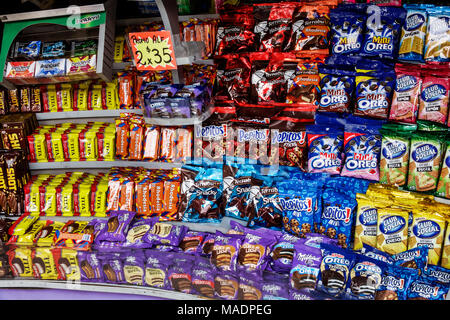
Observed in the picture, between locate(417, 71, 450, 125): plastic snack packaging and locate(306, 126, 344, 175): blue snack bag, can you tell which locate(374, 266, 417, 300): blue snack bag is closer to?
locate(306, 126, 344, 175): blue snack bag

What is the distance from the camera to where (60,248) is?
244 cm

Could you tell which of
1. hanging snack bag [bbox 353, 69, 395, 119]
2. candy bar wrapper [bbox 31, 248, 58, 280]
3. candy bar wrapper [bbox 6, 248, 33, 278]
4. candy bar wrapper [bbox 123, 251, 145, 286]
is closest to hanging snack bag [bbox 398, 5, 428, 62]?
hanging snack bag [bbox 353, 69, 395, 119]

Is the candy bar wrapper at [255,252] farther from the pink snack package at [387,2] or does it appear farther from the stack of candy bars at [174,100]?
the pink snack package at [387,2]

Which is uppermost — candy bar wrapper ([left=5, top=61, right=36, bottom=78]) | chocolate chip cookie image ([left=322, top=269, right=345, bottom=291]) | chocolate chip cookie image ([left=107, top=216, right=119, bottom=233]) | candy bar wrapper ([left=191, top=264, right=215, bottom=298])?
candy bar wrapper ([left=5, top=61, right=36, bottom=78])

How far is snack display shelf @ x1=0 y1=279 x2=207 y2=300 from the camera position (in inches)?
91.8

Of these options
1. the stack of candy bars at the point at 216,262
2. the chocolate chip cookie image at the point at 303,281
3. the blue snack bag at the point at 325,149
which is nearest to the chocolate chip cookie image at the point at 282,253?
the stack of candy bars at the point at 216,262

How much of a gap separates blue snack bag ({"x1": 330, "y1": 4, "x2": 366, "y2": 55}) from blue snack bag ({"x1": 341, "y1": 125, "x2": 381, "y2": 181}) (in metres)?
0.52

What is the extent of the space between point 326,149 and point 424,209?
0.65 metres

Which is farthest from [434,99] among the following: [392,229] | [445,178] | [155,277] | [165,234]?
[155,277]

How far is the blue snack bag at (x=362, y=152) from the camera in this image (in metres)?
2.33

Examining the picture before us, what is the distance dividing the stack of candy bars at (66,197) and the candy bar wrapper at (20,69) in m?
0.80

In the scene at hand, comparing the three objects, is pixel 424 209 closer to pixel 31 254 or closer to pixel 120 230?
pixel 120 230

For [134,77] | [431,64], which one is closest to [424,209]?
[431,64]

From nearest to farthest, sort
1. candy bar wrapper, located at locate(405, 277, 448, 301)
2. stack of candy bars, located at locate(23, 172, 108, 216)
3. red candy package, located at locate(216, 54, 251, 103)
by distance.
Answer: candy bar wrapper, located at locate(405, 277, 448, 301) → red candy package, located at locate(216, 54, 251, 103) → stack of candy bars, located at locate(23, 172, 108, 216)
